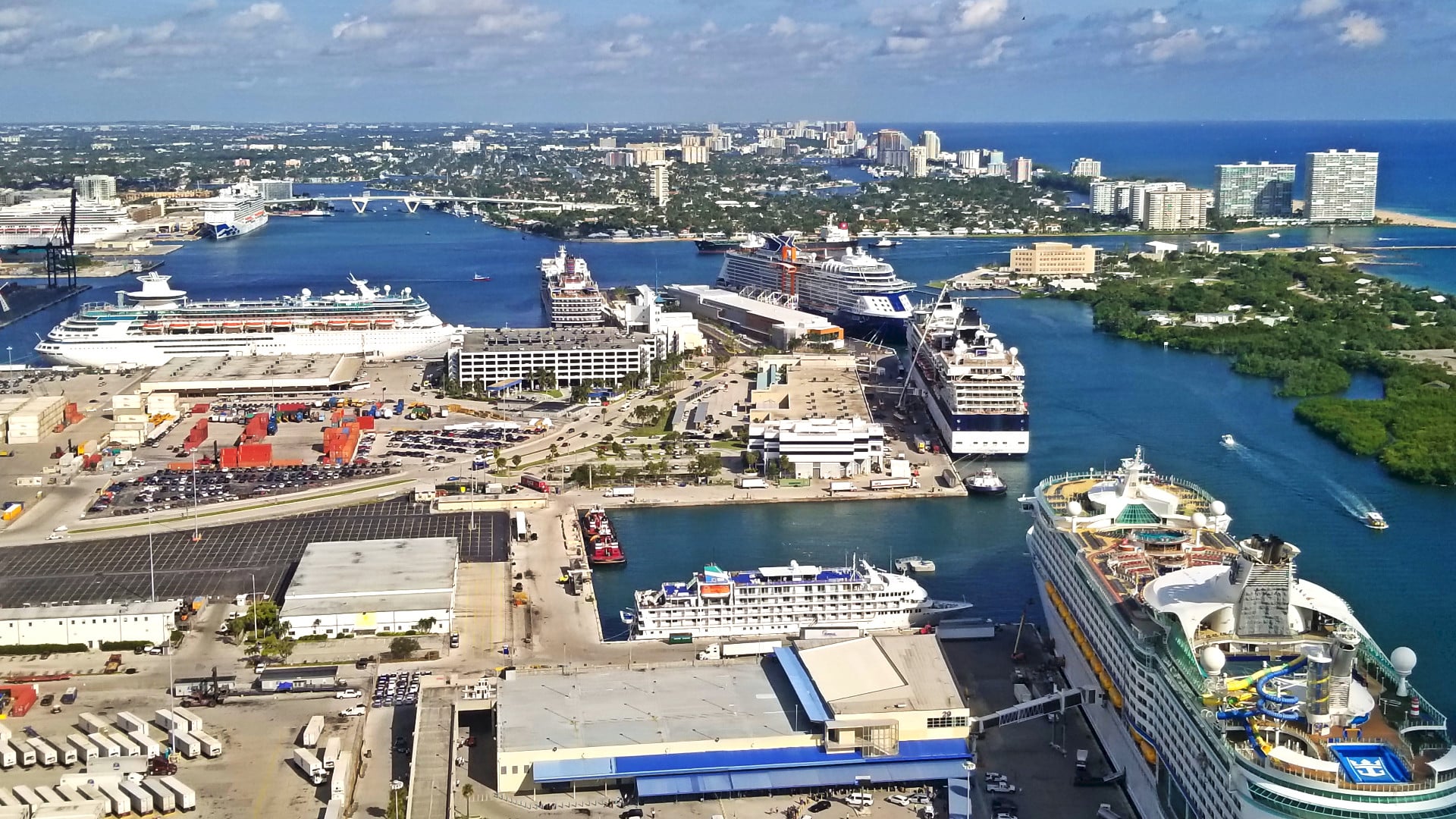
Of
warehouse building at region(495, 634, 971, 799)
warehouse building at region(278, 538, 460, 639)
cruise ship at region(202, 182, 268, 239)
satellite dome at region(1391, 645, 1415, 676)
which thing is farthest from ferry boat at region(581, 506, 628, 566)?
cruise ship at region(202, 182, 268, 239)

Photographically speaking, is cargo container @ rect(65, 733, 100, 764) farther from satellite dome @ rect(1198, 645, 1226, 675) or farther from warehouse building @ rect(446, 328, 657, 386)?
warehouse building @ rect(446, 328, 657, 386)

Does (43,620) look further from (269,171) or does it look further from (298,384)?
(269,171)

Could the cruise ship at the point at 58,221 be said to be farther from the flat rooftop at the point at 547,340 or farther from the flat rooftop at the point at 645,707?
the flat rooftop at the point at 645,707

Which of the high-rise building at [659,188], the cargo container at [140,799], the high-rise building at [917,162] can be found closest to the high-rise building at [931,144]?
the high-rise building at [917,162]

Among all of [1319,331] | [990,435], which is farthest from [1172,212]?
[990,435]

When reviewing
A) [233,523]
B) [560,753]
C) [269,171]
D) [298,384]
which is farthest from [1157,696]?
[269,171]

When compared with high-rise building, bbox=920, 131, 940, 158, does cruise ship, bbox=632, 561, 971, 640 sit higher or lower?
lower

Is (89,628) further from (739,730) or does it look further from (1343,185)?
(1343,185)
